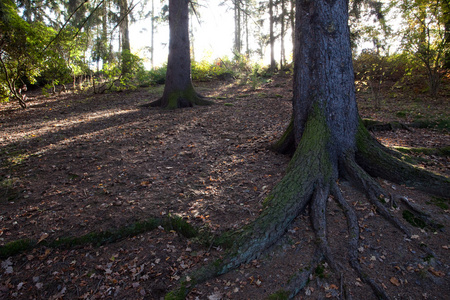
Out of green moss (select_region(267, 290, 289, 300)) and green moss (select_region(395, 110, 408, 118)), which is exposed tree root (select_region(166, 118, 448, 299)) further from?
green moss (select_region(395, 110, 408, 118))

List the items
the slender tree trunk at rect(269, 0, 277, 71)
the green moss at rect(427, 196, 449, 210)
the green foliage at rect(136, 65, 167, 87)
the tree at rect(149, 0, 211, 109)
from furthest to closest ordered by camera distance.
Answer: the slender tree trunk at rect(269, 0, 277, 71) → the green foliage at rect(136, 65, 167, 87) → the tree at rect(149, 0, 211, 109) → the green moss at rect(427, 196, 449, 210)

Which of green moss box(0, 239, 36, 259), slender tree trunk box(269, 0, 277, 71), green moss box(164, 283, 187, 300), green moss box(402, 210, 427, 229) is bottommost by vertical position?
green moss box(164, 283, 187, 300)

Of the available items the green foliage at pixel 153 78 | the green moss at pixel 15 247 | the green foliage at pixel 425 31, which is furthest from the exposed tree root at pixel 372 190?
the green foliage at pixel 153 78

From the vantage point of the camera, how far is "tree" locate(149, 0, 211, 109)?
896 cm

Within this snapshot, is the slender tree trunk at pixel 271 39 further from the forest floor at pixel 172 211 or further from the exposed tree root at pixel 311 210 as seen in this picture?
the exposed tree root at pixel 311 210

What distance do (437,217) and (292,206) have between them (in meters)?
1.77

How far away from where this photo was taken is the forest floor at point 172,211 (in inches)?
105

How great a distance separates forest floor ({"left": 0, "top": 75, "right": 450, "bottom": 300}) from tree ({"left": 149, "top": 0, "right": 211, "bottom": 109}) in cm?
204

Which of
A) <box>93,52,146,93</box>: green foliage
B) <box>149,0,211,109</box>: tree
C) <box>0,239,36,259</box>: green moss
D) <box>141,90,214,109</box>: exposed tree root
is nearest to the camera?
<box>0,239,36,259</box>: green moss

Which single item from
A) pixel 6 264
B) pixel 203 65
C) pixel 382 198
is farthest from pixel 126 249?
pixel 203 65

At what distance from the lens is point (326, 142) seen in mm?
3906

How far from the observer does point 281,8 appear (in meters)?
16.5

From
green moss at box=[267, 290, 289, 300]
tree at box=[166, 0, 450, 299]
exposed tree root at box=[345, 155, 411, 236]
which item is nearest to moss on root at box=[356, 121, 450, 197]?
tree at box=[166, 0, 450, 299]

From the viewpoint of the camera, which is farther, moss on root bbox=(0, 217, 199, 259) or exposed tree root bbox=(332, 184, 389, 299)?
moss on root bbox=(0, 217, 199, 259)
